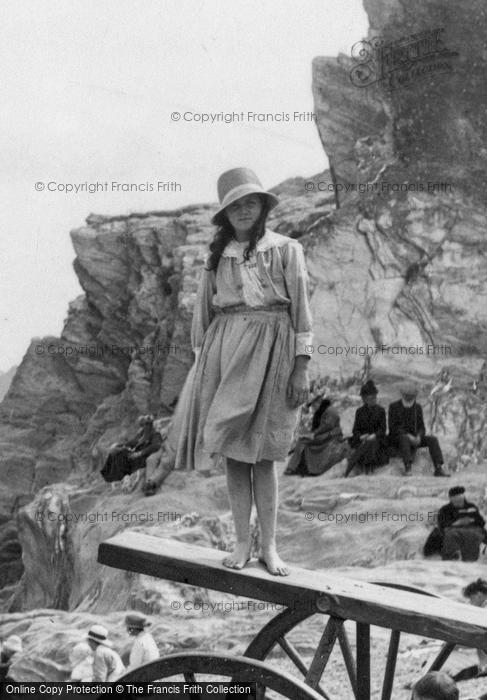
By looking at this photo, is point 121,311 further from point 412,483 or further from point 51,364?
point 412,483

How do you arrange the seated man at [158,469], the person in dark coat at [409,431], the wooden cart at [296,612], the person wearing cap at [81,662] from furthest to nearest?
the seated man at [158,469]
the person in dark coat at [409,431]
the person wearing cap at [81,662]
the wooden cart at [296,612]

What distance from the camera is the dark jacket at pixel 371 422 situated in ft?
46.1

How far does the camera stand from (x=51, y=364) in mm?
29297

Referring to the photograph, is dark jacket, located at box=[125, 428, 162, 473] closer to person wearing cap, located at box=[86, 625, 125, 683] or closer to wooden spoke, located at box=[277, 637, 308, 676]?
person wearing cap, located at box=[86, 625, 125, 683]

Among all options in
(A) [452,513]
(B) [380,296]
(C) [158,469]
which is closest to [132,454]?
(C) [158,469]

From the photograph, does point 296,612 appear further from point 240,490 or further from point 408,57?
point 408,57

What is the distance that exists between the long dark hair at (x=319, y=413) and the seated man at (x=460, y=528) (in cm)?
333

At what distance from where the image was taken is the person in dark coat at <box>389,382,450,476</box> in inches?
544

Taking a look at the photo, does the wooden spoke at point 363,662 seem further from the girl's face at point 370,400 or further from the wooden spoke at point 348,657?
the girl's face at point 370,400

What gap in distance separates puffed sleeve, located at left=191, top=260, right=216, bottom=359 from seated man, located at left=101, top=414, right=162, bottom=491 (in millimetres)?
11855

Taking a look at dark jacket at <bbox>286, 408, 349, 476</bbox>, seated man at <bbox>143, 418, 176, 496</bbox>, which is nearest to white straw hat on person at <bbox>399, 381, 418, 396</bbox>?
dark jacket at <bbox>286, 408, 349, 476</bbox>

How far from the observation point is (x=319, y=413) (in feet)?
48.9

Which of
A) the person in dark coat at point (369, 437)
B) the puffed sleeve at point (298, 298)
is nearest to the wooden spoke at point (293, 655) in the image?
the puffed sleeve at point (298, 298)

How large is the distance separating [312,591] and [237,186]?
5.83 ft
